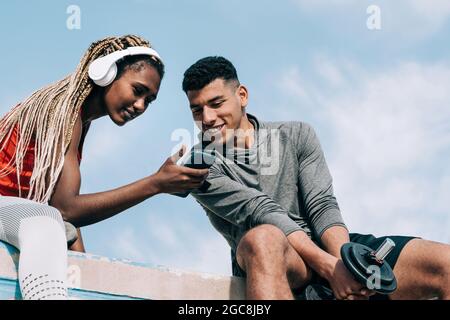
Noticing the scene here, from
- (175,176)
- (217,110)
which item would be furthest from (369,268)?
(217,110)

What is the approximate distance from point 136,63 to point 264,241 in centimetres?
120

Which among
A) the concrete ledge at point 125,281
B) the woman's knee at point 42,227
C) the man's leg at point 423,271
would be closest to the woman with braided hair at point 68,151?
the woman's knee at point 42,227

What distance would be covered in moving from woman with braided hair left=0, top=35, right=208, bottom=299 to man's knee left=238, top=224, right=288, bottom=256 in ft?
1.61

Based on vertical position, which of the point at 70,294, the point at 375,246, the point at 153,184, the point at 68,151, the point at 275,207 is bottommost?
the point at 70,294

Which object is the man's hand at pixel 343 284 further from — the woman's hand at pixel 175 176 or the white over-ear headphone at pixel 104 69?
the white over-ear headphone at pixel 104 69

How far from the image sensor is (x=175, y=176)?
3.22m

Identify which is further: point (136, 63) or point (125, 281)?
point (136, 63)

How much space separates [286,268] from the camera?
2938 millimetres

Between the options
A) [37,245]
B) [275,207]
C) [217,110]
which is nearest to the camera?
[37,245]

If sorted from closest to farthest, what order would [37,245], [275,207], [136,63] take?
[37,245] < [275,207] < [136,63]

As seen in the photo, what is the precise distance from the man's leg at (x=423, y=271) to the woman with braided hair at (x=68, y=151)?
0.94 metres

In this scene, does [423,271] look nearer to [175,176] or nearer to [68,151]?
[175,176]

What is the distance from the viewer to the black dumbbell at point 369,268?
9.27 ft
